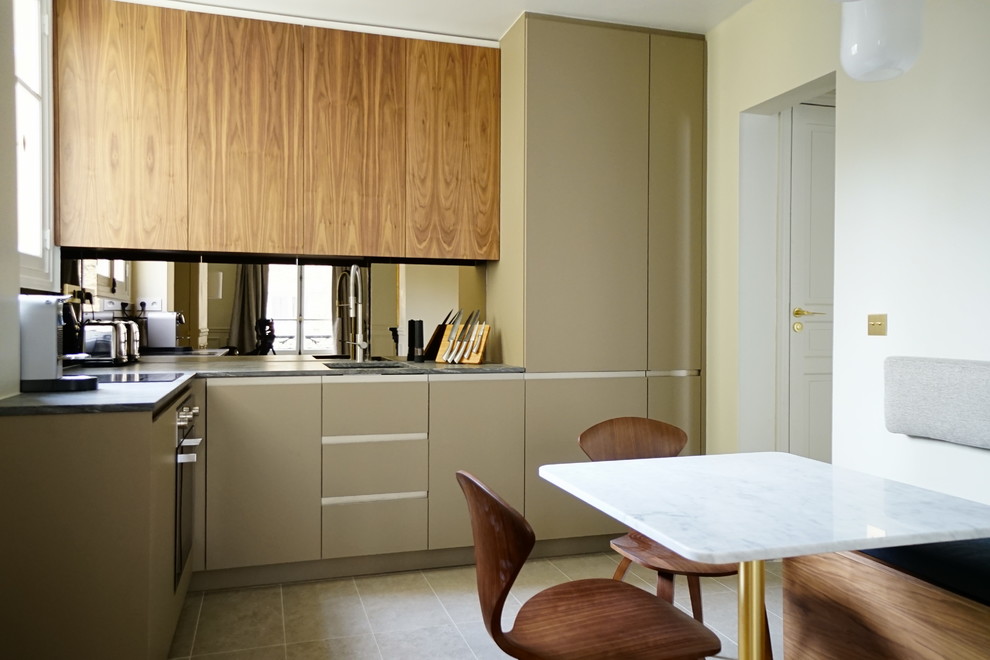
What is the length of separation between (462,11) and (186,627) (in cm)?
291

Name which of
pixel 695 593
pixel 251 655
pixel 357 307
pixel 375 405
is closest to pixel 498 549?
pixel 695 593

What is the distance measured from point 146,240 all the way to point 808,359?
10.7 feet

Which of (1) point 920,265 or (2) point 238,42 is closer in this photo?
(1) point 920,265

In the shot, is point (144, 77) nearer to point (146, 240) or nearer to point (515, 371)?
point (146, 240)

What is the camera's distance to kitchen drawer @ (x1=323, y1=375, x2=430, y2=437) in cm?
332

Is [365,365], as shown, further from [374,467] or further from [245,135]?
[245,135]

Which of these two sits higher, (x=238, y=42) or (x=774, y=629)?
(x=238, y=42)

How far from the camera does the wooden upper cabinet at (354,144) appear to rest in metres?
3.69

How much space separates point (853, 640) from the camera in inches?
73.3

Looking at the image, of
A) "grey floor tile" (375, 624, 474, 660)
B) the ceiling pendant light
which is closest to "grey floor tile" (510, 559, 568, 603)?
"grey floor tile" (375, 624, 474, 660)

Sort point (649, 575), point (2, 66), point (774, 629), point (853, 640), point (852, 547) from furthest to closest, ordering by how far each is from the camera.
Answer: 1. point (649, 575)
2. point (774, 629)
3. point (2, 66)
4. point (853, 640)
5. point (852, 547)

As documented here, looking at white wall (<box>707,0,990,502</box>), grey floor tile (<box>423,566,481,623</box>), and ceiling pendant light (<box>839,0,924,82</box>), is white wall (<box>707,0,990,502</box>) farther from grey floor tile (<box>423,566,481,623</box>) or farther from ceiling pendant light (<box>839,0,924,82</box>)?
grey floor tile (<box>423,566,481,623</box>)

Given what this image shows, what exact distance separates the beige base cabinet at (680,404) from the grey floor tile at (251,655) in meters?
2.06

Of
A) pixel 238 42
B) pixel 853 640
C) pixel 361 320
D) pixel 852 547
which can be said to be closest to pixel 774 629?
pixel 853 640
